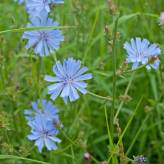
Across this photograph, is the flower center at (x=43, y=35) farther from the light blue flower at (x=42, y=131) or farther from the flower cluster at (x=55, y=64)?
the light blue flower at (x=42, y=131)

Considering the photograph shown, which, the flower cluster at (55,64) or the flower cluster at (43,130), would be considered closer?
the flower cluster at (55,64)

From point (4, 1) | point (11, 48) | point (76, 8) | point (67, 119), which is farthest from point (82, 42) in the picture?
point (4, 1)

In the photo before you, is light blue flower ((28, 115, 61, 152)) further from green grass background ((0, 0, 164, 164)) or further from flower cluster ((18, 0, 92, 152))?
green grass background ((0, 0, 164, 164))

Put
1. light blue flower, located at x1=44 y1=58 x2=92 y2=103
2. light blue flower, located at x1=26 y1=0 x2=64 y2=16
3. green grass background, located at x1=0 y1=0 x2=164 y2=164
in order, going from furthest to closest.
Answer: green grass background, located at x1=0 y1=0 x2=164 y2=164, light blue flower, located at x1=26 y1=0 x2=64 y2=16, light blue flower, located at x1=44 y1=58 x2=92 y2=103

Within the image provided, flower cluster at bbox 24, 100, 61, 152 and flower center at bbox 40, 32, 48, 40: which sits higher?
flower center at bbox 40, 32, 48, 40

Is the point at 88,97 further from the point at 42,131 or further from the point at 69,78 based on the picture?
the point at 69,78

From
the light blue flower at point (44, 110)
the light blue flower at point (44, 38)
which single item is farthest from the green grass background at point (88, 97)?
the light blue flower at point (44, 38)

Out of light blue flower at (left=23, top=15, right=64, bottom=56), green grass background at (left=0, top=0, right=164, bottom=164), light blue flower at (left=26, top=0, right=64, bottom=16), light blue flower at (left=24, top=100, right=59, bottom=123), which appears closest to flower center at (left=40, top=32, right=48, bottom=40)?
light blue flower at (left=23, top=15, right=64, bottom=56)

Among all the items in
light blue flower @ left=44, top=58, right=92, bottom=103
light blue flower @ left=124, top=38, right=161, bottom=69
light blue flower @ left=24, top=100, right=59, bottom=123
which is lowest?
light blue flower @ left=24, top=100, right=59, bottom=123
